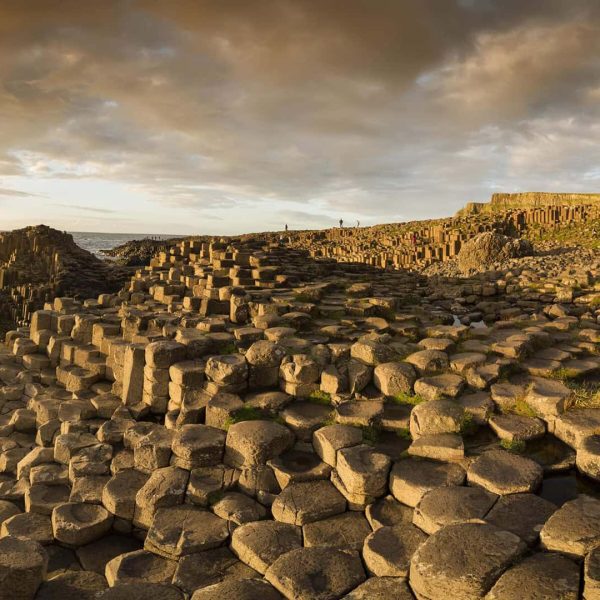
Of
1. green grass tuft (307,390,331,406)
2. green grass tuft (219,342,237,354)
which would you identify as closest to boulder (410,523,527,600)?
green grass tuft (307,390,331,406)

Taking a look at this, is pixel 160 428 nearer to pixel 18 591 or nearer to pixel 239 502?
pixel 239 502

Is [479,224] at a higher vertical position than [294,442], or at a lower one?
higher

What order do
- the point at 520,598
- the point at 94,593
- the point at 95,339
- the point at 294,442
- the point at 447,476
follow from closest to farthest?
the point at 520,598 → the point at 94,593 → the point at 447,476 → the point at 294,442 → the point at 95,339

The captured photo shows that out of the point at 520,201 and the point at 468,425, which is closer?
the point at 468,425

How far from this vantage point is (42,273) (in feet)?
89.4

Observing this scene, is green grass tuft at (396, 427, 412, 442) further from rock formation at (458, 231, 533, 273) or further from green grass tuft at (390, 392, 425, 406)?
rock formation at (458, 231, 533, 273)

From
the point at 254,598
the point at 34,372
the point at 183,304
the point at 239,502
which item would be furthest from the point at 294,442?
the point at 34,372

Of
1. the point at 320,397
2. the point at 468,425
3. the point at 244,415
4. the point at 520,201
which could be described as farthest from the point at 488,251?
the point at 520,201

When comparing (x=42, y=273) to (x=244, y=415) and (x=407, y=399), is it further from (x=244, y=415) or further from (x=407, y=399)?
(x=407, y=399)

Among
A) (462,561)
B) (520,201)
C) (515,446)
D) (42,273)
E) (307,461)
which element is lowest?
(307,461)

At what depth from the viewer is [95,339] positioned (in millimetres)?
11023

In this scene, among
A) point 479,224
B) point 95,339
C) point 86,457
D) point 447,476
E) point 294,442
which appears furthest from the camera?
point 479,224

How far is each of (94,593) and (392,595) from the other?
101 inches

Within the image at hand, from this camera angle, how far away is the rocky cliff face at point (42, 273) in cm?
2159
